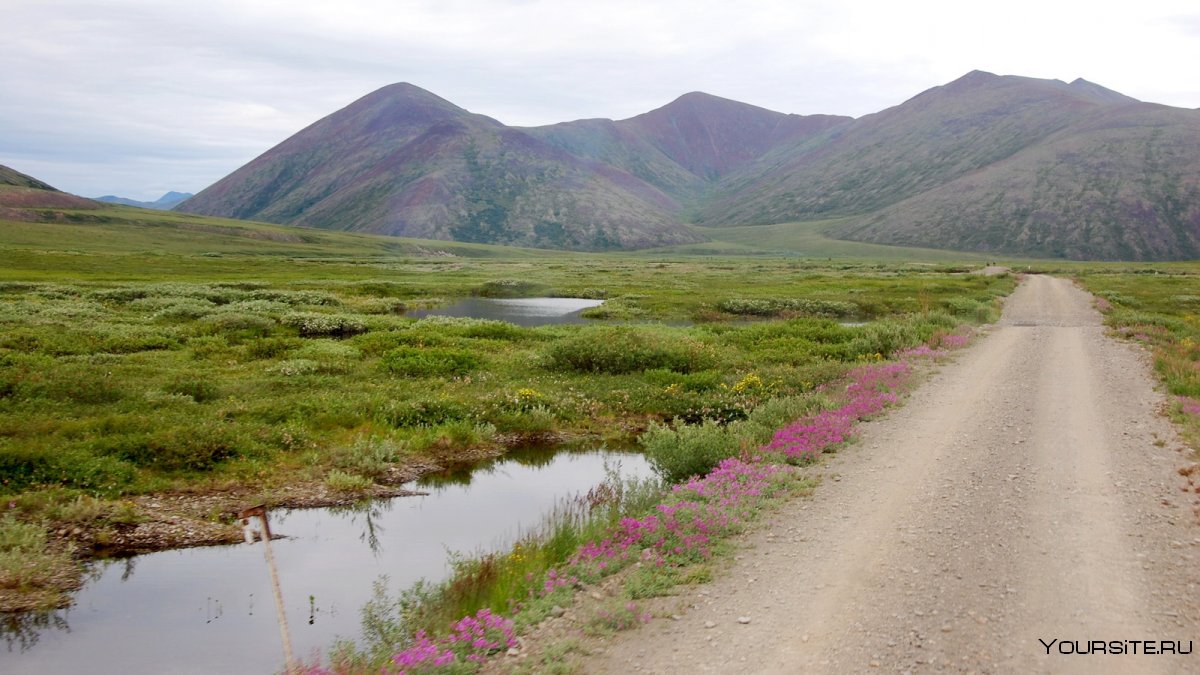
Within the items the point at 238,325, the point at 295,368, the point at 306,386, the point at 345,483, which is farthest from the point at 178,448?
the point at 238,325

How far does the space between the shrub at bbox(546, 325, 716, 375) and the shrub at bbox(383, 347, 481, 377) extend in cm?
335

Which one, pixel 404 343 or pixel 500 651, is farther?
pixel 404 343

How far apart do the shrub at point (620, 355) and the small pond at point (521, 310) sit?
20.4 meters

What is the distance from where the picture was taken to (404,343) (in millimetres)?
32312

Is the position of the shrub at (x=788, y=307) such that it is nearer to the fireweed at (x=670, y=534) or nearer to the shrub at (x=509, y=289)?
the shrub at (x=509, y=289)

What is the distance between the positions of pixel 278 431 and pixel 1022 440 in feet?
58.1

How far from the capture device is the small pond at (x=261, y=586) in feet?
31.0

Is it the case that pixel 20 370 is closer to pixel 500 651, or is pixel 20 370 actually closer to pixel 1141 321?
pixel 500 651

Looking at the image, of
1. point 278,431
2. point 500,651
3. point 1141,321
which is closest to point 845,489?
point 500,651

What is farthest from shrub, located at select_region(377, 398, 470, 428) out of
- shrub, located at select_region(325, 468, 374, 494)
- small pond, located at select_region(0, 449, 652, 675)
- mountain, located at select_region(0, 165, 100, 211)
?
mountain, located at select_region(0, 165, 100, 211)

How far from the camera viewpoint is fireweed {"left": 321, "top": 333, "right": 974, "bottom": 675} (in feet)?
25.5

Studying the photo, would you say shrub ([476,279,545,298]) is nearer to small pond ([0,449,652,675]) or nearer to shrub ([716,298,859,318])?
shrub ([716,298,859,318])

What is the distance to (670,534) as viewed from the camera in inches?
415

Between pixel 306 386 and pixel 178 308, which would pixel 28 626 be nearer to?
pixel 306 386
